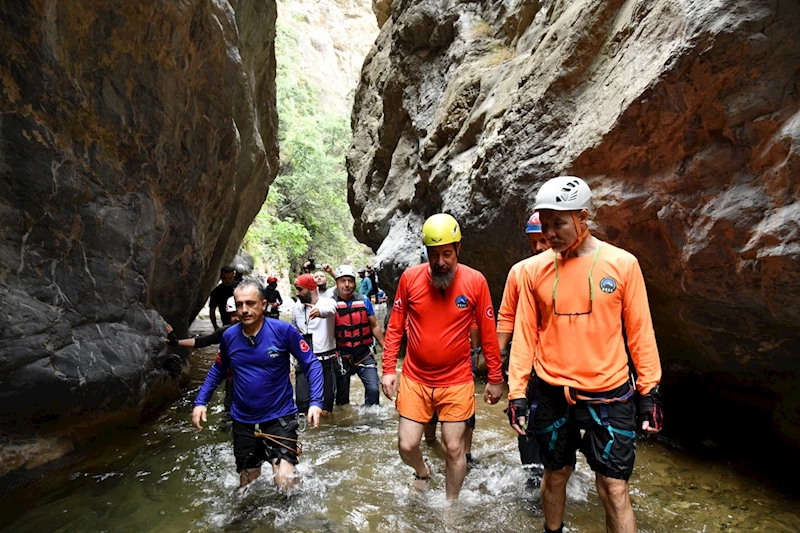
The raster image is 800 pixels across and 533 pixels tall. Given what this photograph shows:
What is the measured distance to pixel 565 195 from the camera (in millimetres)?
2531

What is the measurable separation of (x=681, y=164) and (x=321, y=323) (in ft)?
13.9

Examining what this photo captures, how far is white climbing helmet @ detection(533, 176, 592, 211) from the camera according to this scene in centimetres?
253

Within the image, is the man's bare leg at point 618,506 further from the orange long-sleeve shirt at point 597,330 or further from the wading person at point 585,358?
the orange long-sleeve shirt at point 597,330

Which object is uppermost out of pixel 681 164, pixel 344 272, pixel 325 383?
pixel 681 164

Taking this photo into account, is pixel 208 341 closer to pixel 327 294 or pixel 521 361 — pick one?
pixel 327 294

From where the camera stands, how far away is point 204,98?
620 centimetres

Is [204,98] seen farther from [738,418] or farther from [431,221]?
[738,418]

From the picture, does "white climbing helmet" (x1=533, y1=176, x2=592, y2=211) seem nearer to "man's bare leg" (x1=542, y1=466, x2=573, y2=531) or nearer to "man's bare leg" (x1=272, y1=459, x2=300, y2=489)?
"man's bare leg" (x1=542, y1=466, x2=573, y2=531)

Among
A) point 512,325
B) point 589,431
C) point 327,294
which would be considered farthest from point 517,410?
point 327,294

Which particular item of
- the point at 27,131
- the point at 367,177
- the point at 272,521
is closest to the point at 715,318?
the point at 272,521

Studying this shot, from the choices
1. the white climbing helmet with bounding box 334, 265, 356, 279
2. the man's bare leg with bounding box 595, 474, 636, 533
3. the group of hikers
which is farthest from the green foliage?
the man's bare leg with bounding box 595, 474, 636, 533

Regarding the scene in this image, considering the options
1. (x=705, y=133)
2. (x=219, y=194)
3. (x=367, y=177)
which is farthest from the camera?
(x=367, y=177)

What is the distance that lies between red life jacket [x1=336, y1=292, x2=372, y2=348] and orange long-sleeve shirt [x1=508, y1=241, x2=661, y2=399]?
11.1ft

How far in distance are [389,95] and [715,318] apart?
32.9 ft
